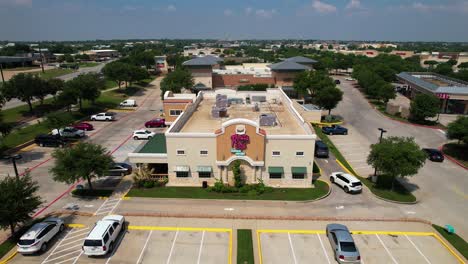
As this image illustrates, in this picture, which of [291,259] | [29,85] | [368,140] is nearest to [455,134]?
[368,140]

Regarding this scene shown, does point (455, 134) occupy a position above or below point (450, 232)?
above

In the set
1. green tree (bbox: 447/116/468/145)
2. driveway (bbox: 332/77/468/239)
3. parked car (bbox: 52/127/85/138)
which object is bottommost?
driveway (bbox: 332/77/468/239)

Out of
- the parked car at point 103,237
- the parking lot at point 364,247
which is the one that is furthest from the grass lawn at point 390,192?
the parked car at point 103,237

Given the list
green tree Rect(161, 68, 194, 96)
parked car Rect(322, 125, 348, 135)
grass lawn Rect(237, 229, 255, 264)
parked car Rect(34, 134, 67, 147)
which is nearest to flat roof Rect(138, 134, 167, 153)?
grass lawn Rect(237, 229, 255, 264)

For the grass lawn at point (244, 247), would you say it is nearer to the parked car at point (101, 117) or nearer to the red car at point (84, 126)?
the red car at point (84, 126)

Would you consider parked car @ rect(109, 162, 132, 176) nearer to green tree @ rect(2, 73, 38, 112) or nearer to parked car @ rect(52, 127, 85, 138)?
parked car @ rect(52, 127, 85, 138)

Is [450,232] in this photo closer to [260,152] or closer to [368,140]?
[260,152]
